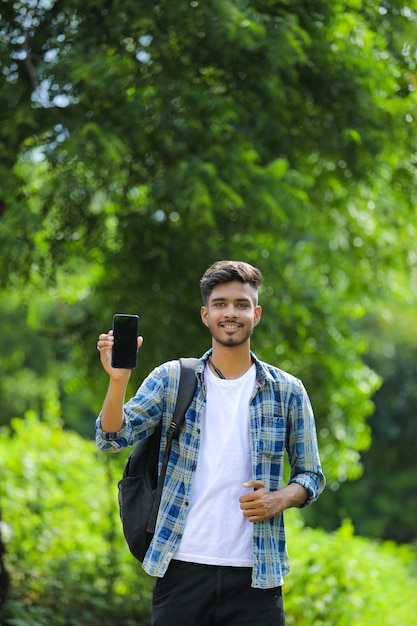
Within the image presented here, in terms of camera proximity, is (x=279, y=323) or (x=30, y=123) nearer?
(x=30, y=123)

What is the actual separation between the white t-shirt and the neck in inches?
4.1

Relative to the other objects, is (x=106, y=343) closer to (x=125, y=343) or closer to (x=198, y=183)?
(x=125, y=343)

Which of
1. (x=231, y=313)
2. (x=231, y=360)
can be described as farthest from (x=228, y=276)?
(x=231, y=360)

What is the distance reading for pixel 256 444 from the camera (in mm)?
2934

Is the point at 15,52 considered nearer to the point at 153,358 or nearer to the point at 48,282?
the point at 48,282

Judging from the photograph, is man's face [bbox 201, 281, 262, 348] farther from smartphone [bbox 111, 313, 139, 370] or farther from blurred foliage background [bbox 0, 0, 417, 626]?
blurred foliage background [bbox 0, 0, 417, 626]

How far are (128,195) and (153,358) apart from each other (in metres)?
1.09

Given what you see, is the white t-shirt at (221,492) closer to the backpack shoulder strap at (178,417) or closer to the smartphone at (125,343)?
the backpack shoulder strap at (178,417)

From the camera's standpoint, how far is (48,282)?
5.66 meters

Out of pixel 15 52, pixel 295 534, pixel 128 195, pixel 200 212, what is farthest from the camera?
pixel 295 534

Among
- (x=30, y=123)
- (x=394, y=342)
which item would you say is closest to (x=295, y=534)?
(x=30, y=123)

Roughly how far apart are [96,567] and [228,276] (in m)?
4.19

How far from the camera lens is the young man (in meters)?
2.88

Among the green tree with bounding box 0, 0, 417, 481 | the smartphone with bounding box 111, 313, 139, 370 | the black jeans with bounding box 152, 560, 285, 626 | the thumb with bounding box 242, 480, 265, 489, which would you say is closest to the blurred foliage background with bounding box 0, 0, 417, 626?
the green tree with bounding box 0, 0, 417, 481
